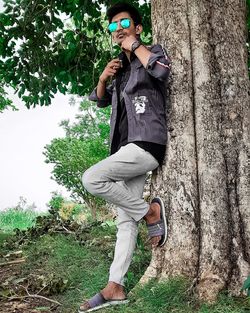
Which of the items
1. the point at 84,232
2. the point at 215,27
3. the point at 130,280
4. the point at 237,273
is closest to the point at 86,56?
the point at 84,232

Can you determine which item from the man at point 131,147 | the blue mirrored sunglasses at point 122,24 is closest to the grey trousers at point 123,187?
the man at point 131,147

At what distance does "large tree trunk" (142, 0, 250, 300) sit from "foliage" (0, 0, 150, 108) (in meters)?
4.15

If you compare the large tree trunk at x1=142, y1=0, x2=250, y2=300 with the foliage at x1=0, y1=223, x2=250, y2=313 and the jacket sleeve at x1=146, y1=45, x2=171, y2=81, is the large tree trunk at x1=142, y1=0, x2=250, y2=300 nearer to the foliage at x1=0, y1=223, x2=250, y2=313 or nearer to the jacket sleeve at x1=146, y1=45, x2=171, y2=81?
the foliage at x1=0, y1=223, x2=250, y2=313

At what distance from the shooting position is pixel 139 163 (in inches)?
193

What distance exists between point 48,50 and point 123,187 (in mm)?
5405

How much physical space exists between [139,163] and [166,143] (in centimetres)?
41

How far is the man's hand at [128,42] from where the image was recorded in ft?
16.2

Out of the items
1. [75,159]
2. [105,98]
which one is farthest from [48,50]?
[75,159]

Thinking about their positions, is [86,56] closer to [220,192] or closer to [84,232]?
[84,232]

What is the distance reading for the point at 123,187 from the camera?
16.3ft

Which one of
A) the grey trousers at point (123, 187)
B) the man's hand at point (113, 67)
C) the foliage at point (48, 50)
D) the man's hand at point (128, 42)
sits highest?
the foliage at point (48, 50)

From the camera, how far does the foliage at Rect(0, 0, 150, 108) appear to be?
9.37m

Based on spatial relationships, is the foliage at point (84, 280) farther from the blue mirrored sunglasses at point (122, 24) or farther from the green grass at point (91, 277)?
the blue mirrored sunglasses at point (122, 24)

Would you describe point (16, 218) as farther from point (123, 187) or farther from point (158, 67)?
point (158, 67)
